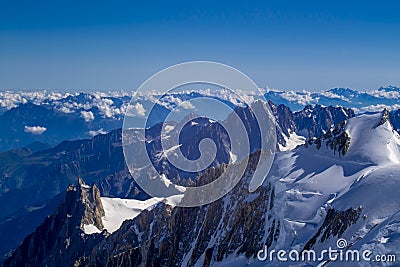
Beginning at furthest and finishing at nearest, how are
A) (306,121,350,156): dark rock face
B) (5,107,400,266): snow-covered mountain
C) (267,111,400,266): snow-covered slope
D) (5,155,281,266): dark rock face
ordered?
(306,121,350,156): dark rock face, (5,155,281,266): dark rock face, (5,107,400,266): snow-covered mountain, (267,111,400,266): snow-covered slope

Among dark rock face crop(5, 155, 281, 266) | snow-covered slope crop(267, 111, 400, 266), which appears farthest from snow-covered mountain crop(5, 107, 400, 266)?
dark rock face crop(5, 155, 281, 266)

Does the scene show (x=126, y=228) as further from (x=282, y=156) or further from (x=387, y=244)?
(x=387, y=244)

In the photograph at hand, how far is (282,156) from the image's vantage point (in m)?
102

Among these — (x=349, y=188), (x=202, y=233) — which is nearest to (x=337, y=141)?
(x=349, y=188)

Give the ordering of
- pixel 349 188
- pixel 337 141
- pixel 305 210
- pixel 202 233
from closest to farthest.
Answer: pixel 305 210 → pixel 349 188 → pixel 337 141 → pixel 202 233

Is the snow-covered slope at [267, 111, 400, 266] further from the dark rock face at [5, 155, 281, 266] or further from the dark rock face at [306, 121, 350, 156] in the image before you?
the dark rock face at [5, 155, 281, 266]

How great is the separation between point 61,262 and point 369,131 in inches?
5853

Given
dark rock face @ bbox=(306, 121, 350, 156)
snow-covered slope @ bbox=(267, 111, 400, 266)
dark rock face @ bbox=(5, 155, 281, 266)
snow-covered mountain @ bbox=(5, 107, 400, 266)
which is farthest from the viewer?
dark rock face @ bbox=(306, 121, 350, 156)

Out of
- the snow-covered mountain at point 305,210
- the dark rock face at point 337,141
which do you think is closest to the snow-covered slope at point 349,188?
the snow-covered mountain at point 305,210

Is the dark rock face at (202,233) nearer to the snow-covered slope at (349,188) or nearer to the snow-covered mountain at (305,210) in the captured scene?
the snow-covered mountain at (305,210)

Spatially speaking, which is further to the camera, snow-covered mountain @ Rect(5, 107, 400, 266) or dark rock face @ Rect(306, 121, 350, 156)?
dark rock face @ Rect(306, 121, 350, 156)

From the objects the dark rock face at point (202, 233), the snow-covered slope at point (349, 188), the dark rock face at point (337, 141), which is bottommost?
the dark rock face at point (202, 233)

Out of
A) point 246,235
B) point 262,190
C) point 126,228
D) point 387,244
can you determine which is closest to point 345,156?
point 262,190

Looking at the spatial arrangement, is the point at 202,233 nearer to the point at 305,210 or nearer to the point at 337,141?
the point at 305,210
